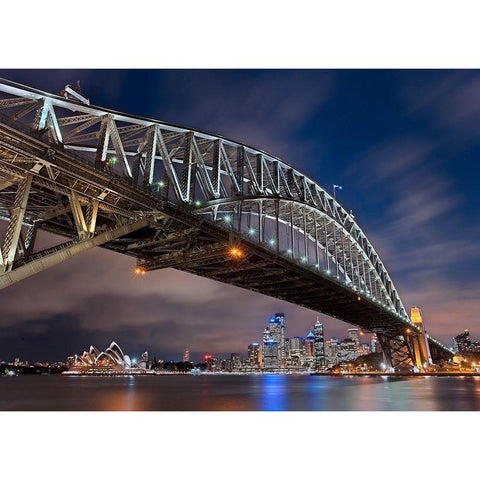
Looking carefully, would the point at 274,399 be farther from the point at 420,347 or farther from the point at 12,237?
the point at 420,347

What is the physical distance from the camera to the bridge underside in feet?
58.2

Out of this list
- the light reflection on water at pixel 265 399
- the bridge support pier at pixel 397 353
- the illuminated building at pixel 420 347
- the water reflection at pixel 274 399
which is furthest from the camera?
the illuminated building at pixel 420 347

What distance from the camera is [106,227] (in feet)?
91.6

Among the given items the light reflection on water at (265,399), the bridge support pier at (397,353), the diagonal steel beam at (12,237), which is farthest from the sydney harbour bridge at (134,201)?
the bridge support pier at (397,353)

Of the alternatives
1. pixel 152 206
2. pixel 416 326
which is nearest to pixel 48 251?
pixel 152 206

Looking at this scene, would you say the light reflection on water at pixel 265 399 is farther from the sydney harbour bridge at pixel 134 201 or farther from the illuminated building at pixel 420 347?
the illuminated building at pixel 420 347

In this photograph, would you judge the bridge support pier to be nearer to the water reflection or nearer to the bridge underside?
the bridge underside

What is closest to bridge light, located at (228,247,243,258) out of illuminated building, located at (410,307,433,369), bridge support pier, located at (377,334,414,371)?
bridge support pier, located at (377,334,414,371)

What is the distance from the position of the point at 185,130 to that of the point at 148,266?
12070mm

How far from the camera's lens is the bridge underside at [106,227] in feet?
58.2

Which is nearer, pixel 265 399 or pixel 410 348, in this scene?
pixel 265 399

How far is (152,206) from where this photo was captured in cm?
2381

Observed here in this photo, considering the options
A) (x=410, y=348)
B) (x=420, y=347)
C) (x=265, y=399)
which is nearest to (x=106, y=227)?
(x=265, y=399)
